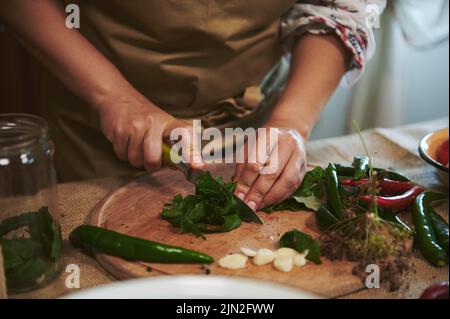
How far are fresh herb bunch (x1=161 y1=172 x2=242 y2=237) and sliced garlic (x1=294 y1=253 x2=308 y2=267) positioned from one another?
169mm

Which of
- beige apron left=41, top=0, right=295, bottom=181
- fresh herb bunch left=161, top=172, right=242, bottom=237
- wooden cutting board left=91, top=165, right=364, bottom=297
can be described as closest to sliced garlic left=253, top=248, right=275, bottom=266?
wooden cutting board left=91, top=165, right=364, bottom=297

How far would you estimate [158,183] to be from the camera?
1436 mm

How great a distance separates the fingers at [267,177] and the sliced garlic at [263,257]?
185 millimetres

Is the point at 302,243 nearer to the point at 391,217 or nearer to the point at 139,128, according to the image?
the point at 391,217

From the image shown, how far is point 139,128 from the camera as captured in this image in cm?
131

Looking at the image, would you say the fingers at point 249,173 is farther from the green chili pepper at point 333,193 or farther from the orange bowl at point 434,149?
the orange bowl at point 434,149

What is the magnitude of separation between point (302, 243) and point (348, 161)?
0.60 metres

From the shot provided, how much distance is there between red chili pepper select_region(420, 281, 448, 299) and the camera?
95 cm

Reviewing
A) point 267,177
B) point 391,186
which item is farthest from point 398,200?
point 267,177

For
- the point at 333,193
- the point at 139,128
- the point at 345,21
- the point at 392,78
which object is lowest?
the point at 392,78

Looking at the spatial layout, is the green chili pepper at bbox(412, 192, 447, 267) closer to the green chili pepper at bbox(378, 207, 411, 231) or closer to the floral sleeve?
the green chili pepper at bbox(378, 207, 411, 231)

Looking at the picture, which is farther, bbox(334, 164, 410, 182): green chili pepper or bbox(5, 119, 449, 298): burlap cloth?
bbox(334, 164, 410, 182): green chili pepper

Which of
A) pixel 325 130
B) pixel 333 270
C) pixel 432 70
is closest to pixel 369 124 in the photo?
pixel 325 130

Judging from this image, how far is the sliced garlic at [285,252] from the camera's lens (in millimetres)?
1083
